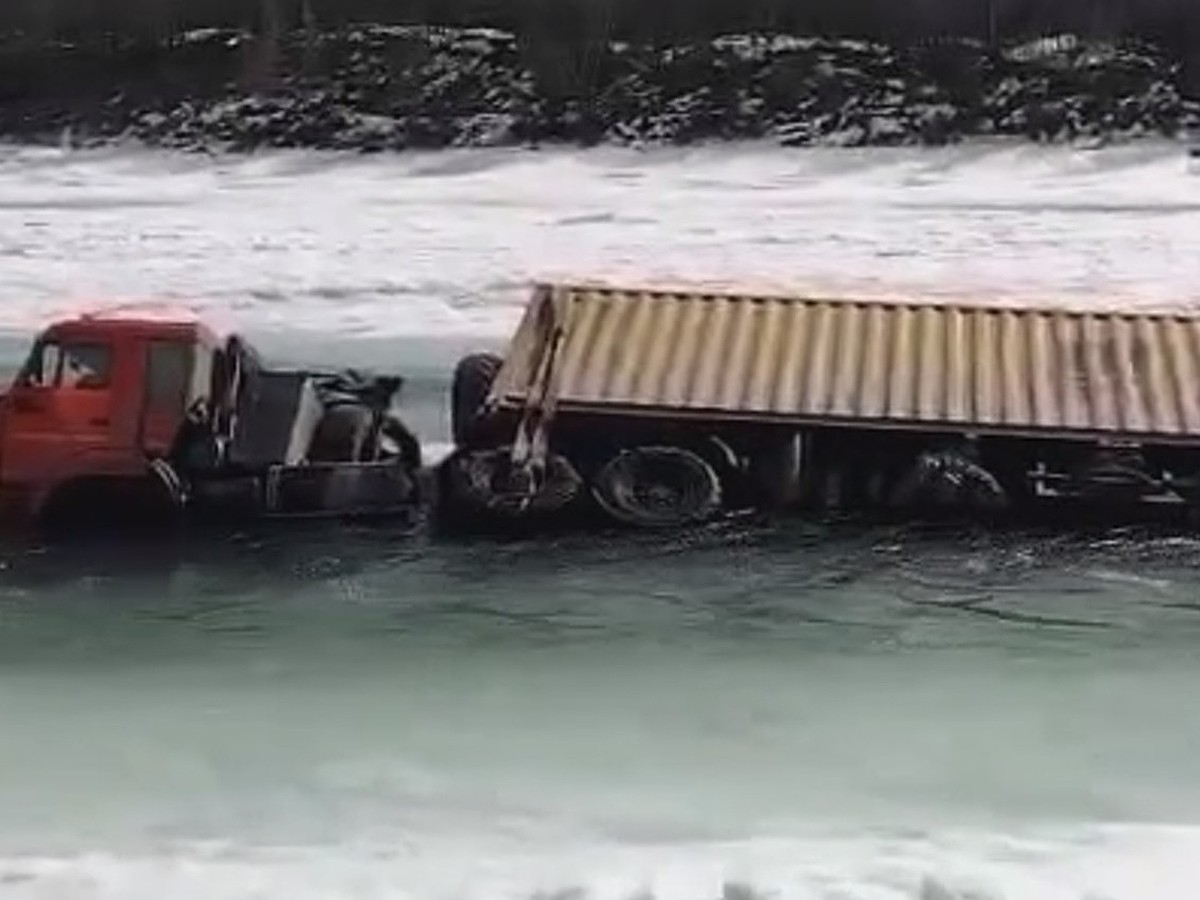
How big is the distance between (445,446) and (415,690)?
17.5ft

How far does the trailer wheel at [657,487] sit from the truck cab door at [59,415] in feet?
10.1

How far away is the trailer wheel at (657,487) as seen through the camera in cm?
1339

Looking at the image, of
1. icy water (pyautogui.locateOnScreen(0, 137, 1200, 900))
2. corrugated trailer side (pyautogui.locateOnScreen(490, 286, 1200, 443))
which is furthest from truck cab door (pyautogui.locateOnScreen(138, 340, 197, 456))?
corrugated trailer side (pyautogui.locateOnScreen(490, 286, 1200, 443))

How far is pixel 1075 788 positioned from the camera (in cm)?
939

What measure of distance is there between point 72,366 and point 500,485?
2.79m

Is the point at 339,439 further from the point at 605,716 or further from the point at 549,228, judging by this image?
the point at 549,228

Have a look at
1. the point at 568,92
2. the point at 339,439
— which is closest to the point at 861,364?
the point at 339,439

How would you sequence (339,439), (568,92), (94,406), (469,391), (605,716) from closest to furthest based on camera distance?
(605,716) → (94,406) → (339,439) → (469,391) → (568,92)

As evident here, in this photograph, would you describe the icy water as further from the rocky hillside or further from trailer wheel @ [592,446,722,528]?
the rocky hillside

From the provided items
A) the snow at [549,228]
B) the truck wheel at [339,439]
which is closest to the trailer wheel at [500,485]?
the truck wheel at [339,439]

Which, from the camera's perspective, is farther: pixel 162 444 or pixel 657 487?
pixel 657 487

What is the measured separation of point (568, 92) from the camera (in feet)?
105

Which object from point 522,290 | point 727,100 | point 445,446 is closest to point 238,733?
point 445,446

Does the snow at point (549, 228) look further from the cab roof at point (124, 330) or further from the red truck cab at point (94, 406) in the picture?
the red truck cab at point (94, 406)
